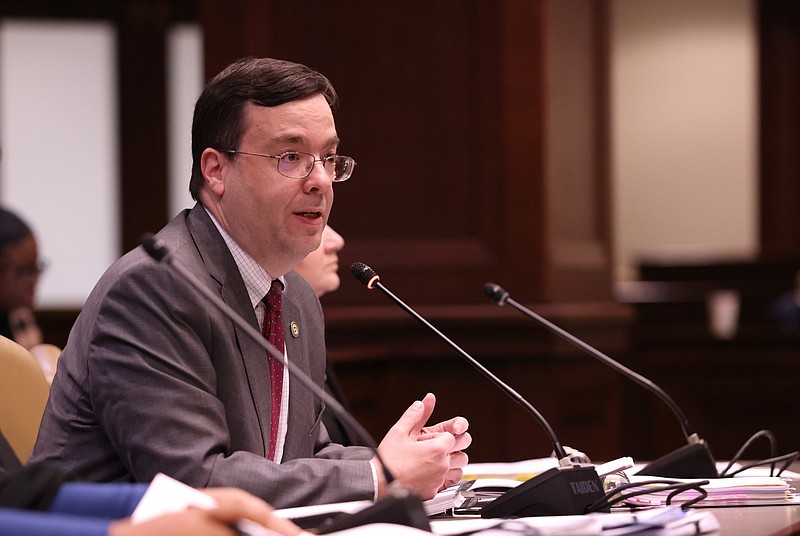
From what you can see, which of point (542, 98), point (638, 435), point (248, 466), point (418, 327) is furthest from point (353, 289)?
point (248, 466)

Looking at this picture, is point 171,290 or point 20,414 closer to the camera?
point 171,290

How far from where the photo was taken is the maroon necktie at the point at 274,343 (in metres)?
2.27

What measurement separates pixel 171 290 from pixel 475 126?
2.59m

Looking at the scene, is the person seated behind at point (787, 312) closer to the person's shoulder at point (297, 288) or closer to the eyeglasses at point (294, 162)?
the person's shoulder at point (297, 288)

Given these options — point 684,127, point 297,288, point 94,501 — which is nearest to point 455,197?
point 297,288

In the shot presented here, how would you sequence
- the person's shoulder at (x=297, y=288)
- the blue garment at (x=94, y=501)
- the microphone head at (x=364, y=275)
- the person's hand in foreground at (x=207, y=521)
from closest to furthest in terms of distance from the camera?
the person's hand in foreground at (x=207, y=521) < the blue garment at (x=94, y=501) < the microphone head at (x=364, y=275) < the person's shoulder at (x=297, y=288)

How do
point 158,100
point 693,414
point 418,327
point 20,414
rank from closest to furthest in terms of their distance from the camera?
point 20,414, point 418,327, point 693,414, point 158,100

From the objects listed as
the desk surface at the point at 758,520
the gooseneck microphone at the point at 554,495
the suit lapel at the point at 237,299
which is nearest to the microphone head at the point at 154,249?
the suit lapel at the point at 237,299

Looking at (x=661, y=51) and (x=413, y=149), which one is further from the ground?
(x=661, y=51)

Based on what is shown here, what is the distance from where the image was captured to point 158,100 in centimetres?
750

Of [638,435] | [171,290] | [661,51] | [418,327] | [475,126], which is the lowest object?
[638,435]

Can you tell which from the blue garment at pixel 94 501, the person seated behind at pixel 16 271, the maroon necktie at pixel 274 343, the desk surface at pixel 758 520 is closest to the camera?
the blue garment at pixel 94 501

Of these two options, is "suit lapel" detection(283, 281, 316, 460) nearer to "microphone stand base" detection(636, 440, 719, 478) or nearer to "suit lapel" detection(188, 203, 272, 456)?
"suit lapel" detection(188, 203, 272, 456)

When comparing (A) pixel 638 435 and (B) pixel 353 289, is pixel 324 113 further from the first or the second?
(A) pixel 638 435
